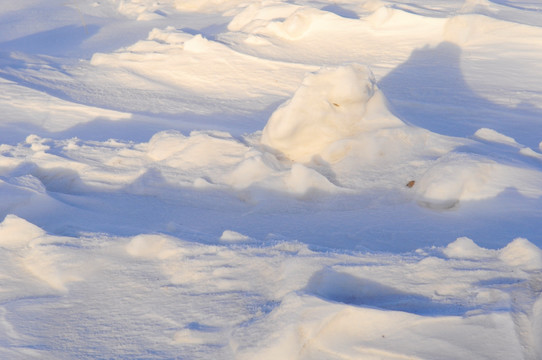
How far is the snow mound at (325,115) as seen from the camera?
3387 mm

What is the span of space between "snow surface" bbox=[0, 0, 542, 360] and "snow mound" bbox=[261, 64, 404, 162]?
1 centimetres

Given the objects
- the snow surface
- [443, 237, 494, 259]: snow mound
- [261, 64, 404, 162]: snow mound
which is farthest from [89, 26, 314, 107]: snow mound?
[443, 237, 494, 259]: snow mound

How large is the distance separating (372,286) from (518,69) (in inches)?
159

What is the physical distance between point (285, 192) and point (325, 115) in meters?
0.61

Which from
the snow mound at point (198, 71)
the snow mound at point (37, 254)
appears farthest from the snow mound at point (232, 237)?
the snow mound at point (198, 71)

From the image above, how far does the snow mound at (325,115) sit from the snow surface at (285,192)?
1cm

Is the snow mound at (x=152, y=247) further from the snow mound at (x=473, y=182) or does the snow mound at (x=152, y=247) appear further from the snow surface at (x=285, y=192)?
the snow mound at (x=473, y=182)

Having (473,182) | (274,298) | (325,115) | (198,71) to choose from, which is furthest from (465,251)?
(198,71)

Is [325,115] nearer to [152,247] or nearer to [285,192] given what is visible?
[285,192]

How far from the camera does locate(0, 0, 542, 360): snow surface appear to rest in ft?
5.74

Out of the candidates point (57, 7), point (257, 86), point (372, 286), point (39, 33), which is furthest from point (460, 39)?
point (57, 7)

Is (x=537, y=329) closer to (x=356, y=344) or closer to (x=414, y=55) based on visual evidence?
(x=356, y=344)

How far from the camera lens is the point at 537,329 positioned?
5.01 ft

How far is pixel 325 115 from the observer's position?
3.39m
